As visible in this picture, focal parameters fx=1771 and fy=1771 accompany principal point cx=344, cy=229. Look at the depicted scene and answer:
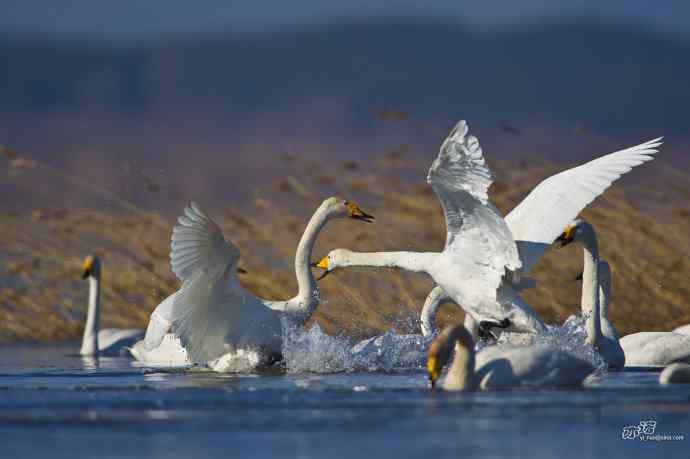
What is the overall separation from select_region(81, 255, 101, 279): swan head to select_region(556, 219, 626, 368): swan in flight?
5.26 meters

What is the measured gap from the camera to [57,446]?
A: 8.49 meters

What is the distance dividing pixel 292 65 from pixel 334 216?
72257 mm

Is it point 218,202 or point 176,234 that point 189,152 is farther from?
point 176,234

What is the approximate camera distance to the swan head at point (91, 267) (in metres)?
16.8

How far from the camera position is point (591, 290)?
13.1 meters

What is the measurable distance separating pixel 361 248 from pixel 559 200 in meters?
3.48

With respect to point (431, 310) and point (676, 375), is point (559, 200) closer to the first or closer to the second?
point (431, 310)

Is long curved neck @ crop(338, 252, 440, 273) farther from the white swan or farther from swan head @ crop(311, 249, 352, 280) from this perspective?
the white swan

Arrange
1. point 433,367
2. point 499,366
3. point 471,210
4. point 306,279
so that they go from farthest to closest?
point 306,279 → point 471,210 → point 499,366 → point 433,367

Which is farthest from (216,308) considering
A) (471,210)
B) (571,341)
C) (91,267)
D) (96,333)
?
(91,267)

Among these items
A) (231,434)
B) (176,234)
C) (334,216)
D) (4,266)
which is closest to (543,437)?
(231,434)

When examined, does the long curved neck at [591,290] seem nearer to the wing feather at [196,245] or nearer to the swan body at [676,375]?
the swan body at [676,375]

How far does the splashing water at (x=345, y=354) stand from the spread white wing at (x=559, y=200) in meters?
1.08

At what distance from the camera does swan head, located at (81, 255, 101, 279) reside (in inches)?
663
